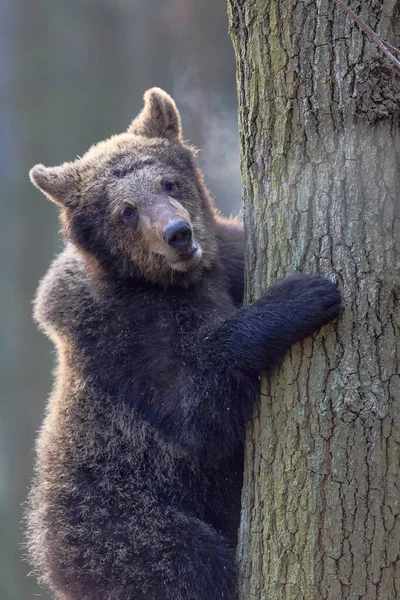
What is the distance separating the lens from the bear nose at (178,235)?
14.9ft

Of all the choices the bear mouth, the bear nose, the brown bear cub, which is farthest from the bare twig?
the bear mouth

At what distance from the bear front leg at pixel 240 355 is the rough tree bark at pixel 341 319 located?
0.32ft

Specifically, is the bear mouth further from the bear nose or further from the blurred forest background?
the blurred forest background

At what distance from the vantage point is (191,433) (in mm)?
4391

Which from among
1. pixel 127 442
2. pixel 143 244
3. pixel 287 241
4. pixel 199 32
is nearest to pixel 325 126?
pixel 287 241

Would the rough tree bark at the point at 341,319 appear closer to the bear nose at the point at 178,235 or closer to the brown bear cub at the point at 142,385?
the brown bear cub at the point at 142,385

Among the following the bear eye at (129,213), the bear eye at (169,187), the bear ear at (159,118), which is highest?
the bear ear at (159,118)

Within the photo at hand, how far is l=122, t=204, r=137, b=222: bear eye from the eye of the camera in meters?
4.88

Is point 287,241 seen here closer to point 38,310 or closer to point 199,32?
point 38,310

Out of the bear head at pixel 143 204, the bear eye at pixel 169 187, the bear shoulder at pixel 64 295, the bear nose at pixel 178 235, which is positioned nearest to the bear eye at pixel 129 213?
the bear head at pixel 143 204

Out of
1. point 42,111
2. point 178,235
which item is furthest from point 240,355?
point 42,111

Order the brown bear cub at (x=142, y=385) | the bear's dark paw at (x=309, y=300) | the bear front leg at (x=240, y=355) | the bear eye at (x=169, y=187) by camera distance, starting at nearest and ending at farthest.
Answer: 1. the bear's dark paw at (x=309, y=300)
2. the bear front leg at (x=240, y=355)
3. the brown bear cub at (x=142, y=385)
4. the bear eye at (x=169, y=187)

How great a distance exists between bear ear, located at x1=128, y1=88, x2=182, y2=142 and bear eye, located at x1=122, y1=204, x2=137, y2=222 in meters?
0.86

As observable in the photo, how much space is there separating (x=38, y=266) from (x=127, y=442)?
25.4 feet
